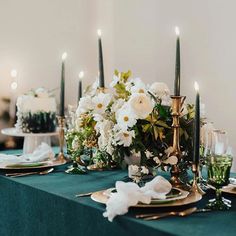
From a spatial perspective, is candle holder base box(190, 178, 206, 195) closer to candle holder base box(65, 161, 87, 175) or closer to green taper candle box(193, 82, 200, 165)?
green taper candle box(193, 82, 200, 165)

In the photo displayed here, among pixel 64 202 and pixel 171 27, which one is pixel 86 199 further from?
pixel 171 27

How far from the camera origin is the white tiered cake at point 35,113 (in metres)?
2.12

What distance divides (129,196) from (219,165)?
25cm

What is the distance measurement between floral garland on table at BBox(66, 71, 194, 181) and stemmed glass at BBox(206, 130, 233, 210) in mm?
178

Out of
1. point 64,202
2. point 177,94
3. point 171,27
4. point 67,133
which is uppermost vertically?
point 171,27

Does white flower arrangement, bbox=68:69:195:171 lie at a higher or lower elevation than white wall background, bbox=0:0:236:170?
lower

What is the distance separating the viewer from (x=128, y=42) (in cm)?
301

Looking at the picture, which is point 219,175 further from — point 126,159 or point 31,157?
point 31,157

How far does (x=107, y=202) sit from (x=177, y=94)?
0.40 metres

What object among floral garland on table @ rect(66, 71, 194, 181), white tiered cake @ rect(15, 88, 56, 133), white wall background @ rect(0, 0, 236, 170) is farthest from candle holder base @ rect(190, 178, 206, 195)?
white wall background @ rect(0, 0, 236, 170)

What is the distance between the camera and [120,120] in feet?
4.40

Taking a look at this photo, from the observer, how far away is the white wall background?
2.65 meters

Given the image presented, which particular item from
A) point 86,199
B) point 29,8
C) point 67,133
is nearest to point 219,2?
point 29,8

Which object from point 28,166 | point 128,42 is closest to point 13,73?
point 128,42
